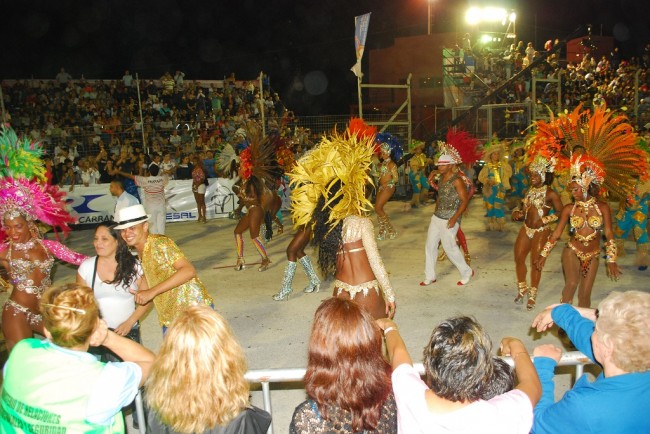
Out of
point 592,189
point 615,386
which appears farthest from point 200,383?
point 592,189

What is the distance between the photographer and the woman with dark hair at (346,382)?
2012 mm

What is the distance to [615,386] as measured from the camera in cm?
190

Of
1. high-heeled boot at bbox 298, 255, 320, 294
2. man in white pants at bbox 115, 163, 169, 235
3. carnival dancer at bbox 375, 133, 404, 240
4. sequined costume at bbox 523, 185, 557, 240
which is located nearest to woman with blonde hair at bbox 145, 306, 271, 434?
sequined costume at bbox 523, 185, 557, 240

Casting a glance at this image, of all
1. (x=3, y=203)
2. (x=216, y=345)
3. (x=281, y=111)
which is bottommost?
(x=216, y=345)

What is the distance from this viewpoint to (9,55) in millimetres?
22766

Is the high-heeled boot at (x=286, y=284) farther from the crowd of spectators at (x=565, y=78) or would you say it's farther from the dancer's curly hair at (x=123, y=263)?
the crowd of spectators at (x=565, y=78)

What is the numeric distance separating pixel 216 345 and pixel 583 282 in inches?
177

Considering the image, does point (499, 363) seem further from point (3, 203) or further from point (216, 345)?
point (3, 203)

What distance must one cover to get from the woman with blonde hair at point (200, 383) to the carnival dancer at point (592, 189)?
432 centimetres

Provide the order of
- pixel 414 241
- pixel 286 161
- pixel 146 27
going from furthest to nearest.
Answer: pixel 146 27
pixel 414 241
pixel 286 161

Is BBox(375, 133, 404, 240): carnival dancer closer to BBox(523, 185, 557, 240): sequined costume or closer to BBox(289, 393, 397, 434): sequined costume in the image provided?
BBox(523, 185, 557, 240): sequined costume

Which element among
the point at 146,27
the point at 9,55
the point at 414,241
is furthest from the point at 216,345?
the point at 146,27

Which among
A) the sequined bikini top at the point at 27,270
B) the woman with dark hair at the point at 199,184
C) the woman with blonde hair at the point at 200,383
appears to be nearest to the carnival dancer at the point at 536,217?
the woman with blonde hair at the point at 200,383

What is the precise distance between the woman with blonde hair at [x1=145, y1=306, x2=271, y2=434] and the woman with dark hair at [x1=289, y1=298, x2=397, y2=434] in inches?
9.4
